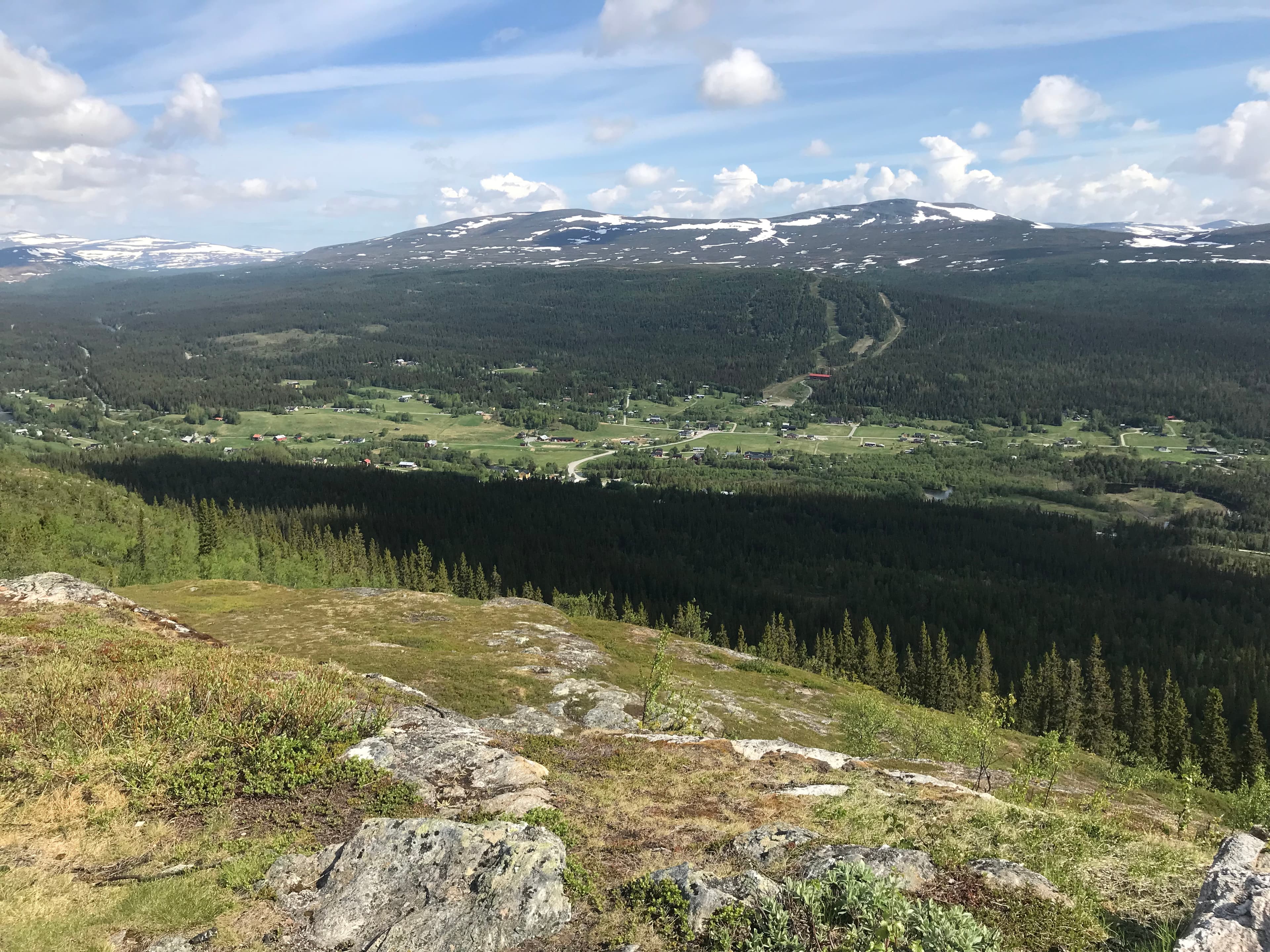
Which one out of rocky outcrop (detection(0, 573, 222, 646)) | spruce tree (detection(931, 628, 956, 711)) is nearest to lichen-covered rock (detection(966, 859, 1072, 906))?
rocky outcrop (detection(0, 573, 222, 646))

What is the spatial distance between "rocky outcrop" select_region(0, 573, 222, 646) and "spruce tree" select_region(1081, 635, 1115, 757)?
353 feet

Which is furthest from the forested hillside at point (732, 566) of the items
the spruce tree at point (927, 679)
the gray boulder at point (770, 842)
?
the gray boulder at point (770, 842)

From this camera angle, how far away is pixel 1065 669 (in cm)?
11244

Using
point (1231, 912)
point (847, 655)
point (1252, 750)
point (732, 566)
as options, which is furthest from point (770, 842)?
point (732, 566)

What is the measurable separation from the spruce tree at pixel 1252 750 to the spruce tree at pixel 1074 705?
56.5 feet

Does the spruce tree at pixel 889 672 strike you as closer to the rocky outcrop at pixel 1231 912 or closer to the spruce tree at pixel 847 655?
the spruce tree at pixel 847 655

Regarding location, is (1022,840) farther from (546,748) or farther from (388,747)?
(388,747)

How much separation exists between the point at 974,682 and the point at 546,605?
6735 centimetres

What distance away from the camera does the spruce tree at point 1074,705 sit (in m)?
95.5

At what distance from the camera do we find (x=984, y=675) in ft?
347

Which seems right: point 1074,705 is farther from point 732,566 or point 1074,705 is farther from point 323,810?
point 323,810

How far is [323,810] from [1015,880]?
1757 centimetres

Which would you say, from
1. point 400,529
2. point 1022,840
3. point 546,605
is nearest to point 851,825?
point 1022,840

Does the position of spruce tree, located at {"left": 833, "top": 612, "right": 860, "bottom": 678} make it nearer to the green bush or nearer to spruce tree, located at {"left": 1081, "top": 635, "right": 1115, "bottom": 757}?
spruce tree, located at {"left": 1081, "top": 635, "right": 1115, "bottom": 757}
